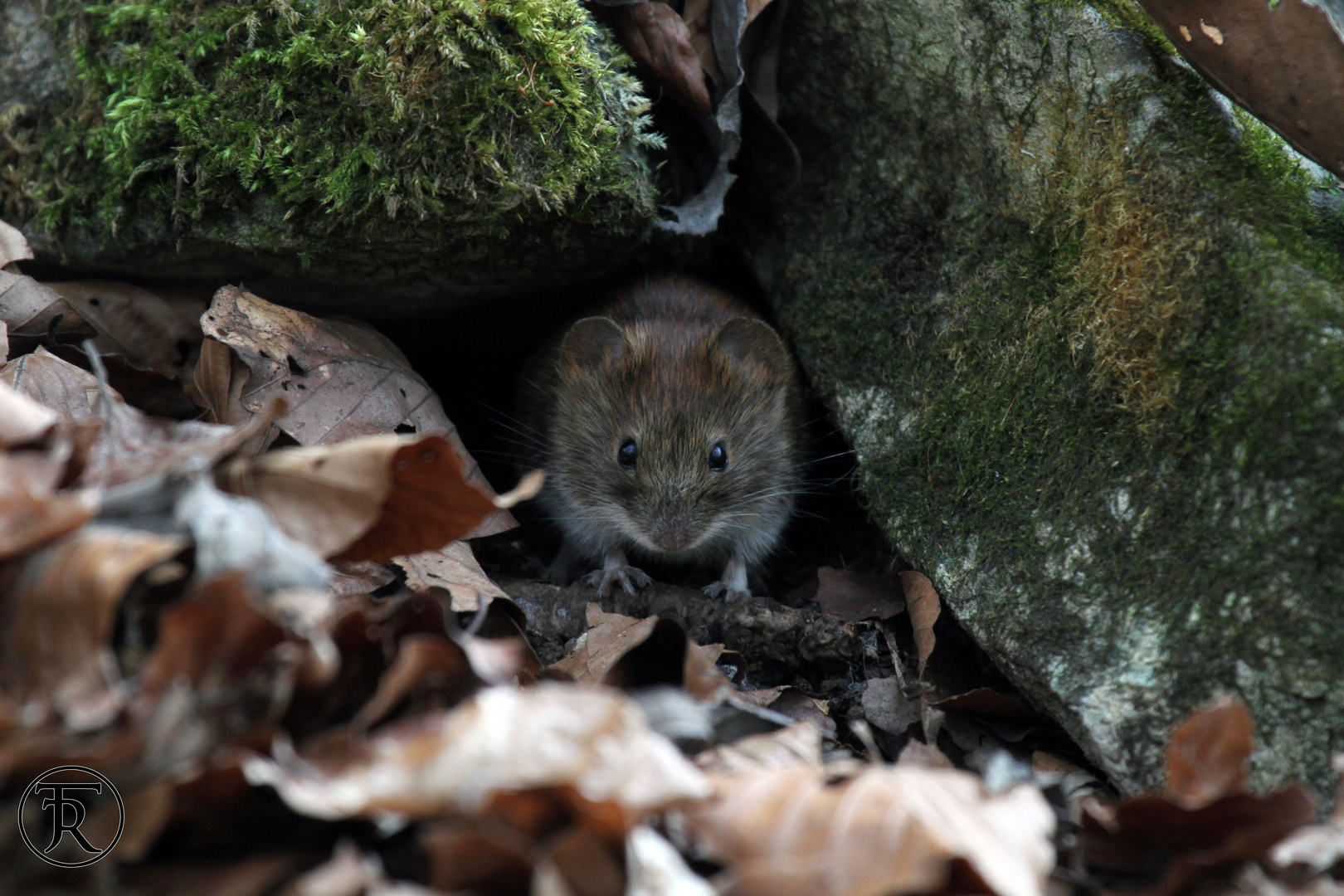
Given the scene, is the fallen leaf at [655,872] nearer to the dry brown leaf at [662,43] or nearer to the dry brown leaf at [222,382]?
the dry brown leaf at [222,382]

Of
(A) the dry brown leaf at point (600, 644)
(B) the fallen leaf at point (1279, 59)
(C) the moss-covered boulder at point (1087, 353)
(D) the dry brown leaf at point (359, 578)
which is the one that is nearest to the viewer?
(C) the moss-covered boulder at point (1087, 353)

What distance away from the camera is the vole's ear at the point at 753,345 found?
496cm

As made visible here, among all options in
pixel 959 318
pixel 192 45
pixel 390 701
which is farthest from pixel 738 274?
pixel 390 701

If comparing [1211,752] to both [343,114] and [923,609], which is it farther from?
[343,114]

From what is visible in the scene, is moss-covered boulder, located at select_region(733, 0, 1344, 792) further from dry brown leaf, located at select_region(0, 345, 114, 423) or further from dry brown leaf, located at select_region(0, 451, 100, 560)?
dry brown leaf, located at select_region(0, 345, 114, 423)

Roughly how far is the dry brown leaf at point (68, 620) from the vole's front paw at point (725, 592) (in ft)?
9.57

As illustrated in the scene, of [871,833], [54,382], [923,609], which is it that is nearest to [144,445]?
[54,382]

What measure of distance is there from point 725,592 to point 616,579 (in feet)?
1.75

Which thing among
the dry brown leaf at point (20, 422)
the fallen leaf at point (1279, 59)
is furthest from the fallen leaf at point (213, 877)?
the fallen leaf at point (1279, 59)

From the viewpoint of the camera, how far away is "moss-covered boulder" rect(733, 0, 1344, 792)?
2.91 metres

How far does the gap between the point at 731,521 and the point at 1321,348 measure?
113 inches

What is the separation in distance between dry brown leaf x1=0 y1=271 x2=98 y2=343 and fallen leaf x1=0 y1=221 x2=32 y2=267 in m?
0.07

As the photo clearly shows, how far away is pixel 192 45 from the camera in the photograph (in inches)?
158

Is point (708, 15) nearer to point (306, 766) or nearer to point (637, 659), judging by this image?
point (637, 659)
